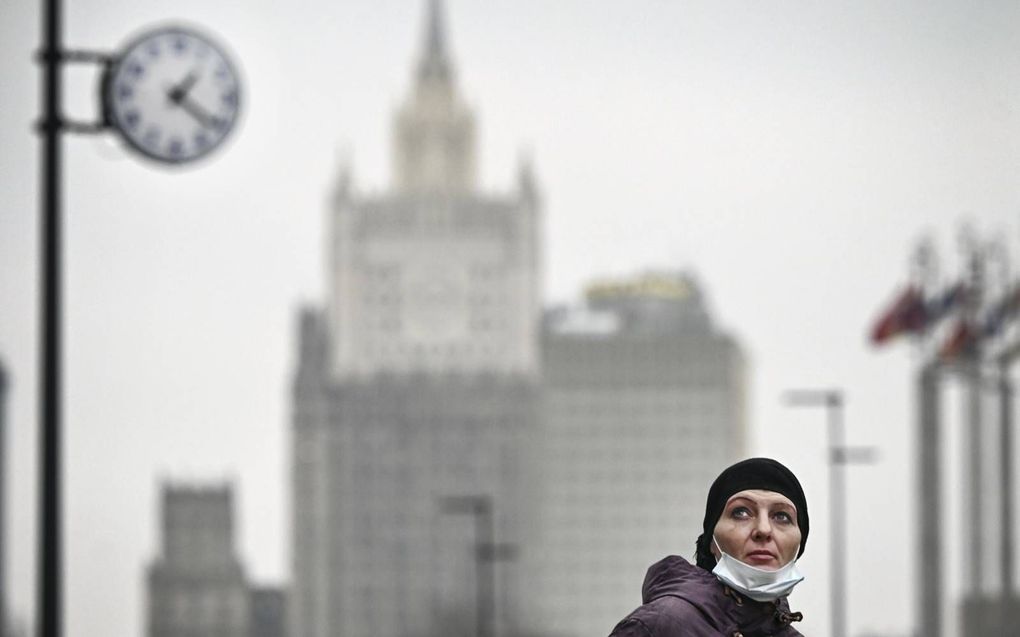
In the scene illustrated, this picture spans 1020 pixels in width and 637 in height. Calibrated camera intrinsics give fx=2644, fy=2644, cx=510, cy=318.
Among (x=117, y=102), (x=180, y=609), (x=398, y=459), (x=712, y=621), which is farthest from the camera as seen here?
(x=398, y=459)

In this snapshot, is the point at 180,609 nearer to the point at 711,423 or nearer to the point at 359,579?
the point at 359,579

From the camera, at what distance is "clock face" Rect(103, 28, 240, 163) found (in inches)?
469

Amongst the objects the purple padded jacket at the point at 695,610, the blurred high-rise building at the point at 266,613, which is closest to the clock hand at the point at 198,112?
the purple padded jacket at the point at 695,610

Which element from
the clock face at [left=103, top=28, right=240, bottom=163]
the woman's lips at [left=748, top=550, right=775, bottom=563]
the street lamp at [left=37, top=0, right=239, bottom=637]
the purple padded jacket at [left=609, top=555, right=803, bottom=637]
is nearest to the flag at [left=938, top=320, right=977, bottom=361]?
the clock face at [left=103, top=28, right=240, bottom=163]

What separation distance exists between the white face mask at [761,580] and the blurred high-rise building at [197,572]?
16932 cm

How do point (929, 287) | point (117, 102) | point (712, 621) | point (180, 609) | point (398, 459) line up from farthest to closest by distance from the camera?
point (398, 459)
point (180, 609)
point (929, 287)
point (117, 102)
point (712, 621)

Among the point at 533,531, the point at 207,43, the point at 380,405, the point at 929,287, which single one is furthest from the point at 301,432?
the point at 207,43

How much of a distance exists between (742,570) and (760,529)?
9cm

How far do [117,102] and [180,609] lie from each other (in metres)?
168

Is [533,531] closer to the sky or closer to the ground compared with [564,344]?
closer to the ground

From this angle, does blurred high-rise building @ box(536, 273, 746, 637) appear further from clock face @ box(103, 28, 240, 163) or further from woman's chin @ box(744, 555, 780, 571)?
woman's chin @ box(744, 555, 780, 571)

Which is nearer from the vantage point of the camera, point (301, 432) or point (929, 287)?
point (929, 287)

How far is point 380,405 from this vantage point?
191750 mm

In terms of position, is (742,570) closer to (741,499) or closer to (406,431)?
(741,499)
